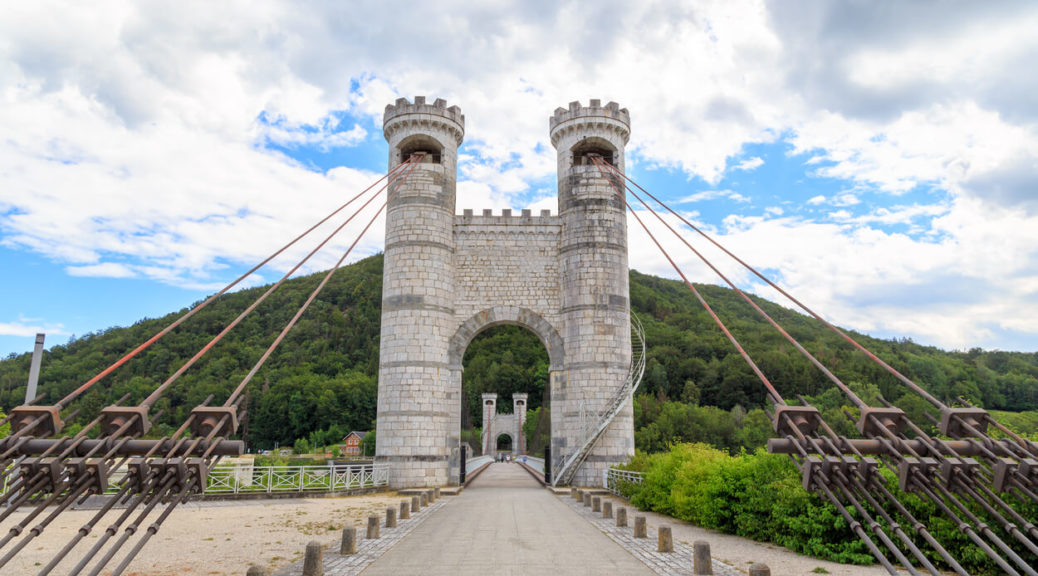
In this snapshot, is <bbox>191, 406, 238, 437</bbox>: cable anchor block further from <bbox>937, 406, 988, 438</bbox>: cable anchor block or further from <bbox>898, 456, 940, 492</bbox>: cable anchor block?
<bbox>937, 406, 988, 438</bbox>: cable anchor block

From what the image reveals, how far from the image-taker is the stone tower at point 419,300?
17.6 metres

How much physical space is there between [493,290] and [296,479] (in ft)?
26.9

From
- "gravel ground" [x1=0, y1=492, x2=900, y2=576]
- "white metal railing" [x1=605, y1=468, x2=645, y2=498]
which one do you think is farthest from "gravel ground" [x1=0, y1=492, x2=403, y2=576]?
"white metal railing" [x1=605, y1=468, x2=645, y2=498]

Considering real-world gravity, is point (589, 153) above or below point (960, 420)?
above

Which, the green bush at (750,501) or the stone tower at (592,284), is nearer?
the green bush at (750,501)

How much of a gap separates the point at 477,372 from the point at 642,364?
55582 millimetres

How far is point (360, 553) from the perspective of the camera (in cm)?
794

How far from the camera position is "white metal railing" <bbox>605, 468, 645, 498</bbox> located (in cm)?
1440

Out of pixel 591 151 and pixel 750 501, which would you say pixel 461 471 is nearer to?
pixel 591 151

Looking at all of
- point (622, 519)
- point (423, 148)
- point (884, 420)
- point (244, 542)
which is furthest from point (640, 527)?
point (423, 148)

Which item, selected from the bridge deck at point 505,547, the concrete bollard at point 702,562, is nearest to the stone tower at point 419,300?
the bridge deck at point 505,547

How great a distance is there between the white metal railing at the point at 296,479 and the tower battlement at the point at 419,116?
10.7 metres

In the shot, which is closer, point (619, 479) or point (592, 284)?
point (619, 479)

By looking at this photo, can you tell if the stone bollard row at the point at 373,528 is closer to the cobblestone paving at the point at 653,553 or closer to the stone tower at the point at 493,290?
the cobblestone paving at the point at 653,553
